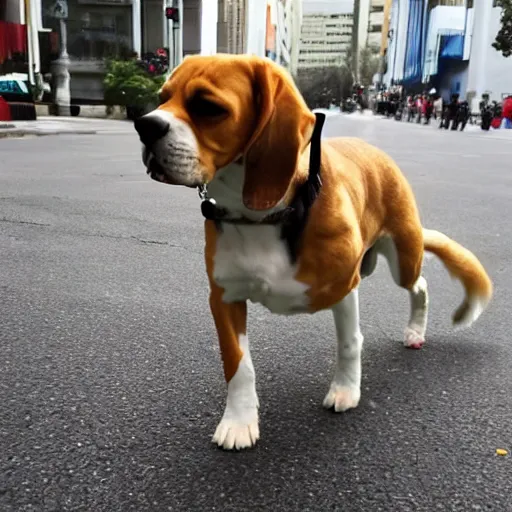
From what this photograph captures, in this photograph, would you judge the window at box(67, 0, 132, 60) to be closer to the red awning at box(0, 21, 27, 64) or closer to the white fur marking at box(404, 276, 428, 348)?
the red awning at box(0, 21, 27, 64)

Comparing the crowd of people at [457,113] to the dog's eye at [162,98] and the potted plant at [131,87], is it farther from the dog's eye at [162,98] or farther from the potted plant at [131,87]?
the dog's eye at [162,98]

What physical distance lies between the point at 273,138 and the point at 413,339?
1.56 m

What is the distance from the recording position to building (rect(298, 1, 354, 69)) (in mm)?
147750

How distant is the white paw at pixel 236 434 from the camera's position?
2113 millimetres

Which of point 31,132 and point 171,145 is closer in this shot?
point 171,145

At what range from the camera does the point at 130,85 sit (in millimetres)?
29734

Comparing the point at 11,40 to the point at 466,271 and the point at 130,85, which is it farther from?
the point at 466,271

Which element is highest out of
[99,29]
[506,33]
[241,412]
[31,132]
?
[506,33]

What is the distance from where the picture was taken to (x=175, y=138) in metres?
1.72

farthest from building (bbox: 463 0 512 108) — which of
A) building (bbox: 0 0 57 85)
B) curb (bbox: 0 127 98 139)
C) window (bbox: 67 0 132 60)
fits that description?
curb (bbox: 0 127 98 139)

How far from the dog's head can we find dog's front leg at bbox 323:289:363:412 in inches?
26.4

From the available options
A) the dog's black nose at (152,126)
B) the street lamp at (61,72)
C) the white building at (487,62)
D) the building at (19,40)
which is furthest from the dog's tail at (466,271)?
the white building at (487,62)

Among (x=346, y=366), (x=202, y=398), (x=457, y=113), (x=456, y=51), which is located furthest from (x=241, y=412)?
(x=456, y=51)

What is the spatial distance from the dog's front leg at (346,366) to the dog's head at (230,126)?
2.20 feet
